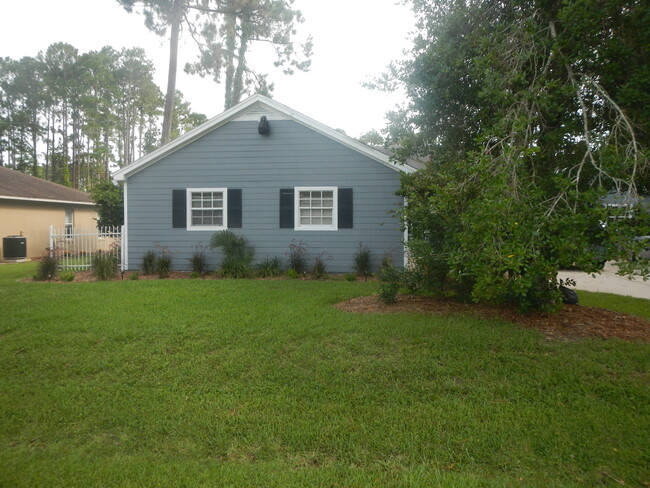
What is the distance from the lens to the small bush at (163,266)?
10.8 m

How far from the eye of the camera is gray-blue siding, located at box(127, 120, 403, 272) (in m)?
11.2

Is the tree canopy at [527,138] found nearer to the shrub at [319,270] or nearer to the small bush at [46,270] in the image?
the shrub at [319,270]

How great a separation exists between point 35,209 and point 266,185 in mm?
12113

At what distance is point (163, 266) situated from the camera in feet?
35.9

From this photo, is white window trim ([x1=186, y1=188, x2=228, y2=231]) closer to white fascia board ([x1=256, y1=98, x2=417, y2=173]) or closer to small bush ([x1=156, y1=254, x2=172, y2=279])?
small bush ([x1=156, y1=254, x2=172, y2=279])

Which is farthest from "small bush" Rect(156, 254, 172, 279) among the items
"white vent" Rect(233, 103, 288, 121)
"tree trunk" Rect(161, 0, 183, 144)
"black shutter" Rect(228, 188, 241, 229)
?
"tree trunk" Rect(161, 0, 183, 144)

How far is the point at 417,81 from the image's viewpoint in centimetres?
734

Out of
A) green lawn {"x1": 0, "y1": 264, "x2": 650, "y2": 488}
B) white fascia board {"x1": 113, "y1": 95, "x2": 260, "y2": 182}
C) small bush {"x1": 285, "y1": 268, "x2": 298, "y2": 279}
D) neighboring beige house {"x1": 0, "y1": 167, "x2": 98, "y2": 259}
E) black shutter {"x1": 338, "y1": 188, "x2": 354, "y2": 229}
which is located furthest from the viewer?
neighboring beige house {"x1": 0, "y1": 167, "x2": 98, "y2": 259}

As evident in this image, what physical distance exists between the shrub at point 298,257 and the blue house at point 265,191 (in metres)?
0.13

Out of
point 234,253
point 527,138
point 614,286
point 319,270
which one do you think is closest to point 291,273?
point 319,270

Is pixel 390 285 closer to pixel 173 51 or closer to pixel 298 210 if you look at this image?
pixel 298 210

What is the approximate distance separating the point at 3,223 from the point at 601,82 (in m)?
18.9

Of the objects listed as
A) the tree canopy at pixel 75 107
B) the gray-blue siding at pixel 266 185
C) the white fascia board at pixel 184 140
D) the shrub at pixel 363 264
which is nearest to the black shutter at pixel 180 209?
the gray-blue siding at pixel 266 185

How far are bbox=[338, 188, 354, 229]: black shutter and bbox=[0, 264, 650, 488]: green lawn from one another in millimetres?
5246
